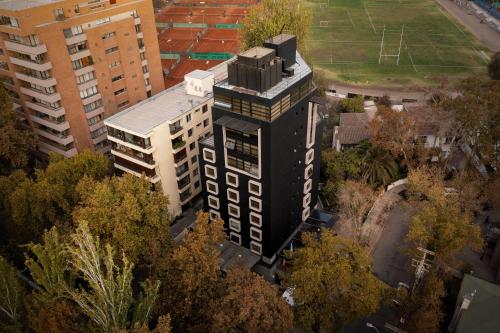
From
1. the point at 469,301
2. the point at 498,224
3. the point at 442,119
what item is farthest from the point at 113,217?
the point at 498,224

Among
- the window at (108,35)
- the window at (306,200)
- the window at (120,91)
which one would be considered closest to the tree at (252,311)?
the window at (306,200)

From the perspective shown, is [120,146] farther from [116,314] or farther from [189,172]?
[116,314]

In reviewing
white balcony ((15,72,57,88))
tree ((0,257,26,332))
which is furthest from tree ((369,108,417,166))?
tree ((0,257,26,332))

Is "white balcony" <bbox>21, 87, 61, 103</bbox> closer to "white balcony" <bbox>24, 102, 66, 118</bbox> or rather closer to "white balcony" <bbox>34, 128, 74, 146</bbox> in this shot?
"white balcony" <bbox>24, 102, 66, 118</bbox>

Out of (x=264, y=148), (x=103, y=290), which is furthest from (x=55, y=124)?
(x=103, y=290)

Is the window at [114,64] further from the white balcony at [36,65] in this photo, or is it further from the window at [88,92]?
the white balcony at [36,65]

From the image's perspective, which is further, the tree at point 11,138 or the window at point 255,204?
the tree at point 11,138
